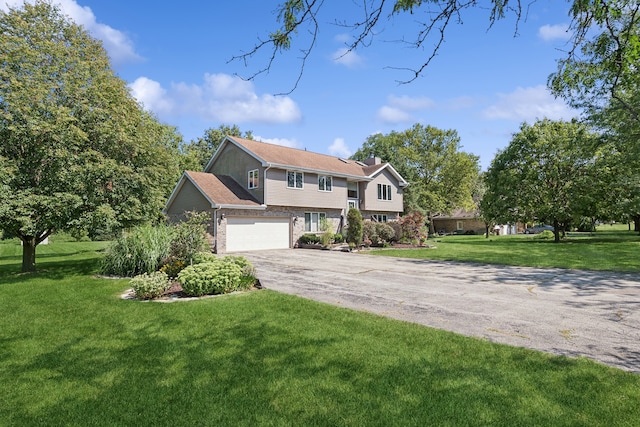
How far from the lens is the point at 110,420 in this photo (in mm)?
3311

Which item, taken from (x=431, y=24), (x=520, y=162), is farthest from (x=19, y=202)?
(x=520, y=162)

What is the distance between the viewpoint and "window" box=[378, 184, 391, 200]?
30.4 m

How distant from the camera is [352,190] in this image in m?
29.1

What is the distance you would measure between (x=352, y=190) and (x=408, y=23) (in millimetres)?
25508

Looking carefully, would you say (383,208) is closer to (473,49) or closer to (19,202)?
(19,202)

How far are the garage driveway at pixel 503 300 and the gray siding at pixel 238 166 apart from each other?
10.5 metres

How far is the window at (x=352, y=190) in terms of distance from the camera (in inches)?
1134

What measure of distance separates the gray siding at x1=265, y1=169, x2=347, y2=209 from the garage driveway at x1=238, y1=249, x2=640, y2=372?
10.2 m

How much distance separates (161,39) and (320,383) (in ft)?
26.2

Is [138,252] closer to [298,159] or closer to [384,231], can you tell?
[298,159]

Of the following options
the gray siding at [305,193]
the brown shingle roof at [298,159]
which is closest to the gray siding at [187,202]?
the gray siding at [305,193]

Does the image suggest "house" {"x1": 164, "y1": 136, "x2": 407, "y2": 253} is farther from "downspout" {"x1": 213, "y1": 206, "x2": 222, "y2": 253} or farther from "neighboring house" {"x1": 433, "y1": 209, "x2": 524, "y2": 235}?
"neighboring house" {"x1": 433, "y1": 209, "x2": 524, "y2": 235}

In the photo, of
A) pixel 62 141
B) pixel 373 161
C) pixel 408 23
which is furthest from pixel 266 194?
pixel 408 23

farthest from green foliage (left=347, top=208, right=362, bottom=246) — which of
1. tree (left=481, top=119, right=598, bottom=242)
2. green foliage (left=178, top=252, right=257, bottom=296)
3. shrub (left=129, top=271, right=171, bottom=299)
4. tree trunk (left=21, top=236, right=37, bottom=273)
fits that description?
tree (left=481, top=119, right=598, bottom=242)
